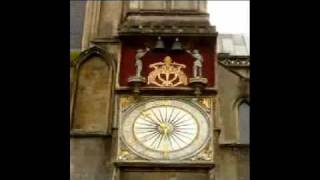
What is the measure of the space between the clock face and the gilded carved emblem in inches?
16.0

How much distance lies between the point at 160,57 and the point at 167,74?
43 centimetres

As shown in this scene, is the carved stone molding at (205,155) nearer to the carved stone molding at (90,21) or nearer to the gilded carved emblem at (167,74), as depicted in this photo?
the gilded carved emblem at (167,74)

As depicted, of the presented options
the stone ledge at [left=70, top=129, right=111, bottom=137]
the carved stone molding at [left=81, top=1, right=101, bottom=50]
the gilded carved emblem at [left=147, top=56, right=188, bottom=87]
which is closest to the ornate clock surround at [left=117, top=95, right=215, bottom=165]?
the gilded carved emblem at [left=147, top=56, right=188, bottom=87]

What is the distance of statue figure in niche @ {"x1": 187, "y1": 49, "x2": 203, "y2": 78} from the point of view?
40.7ft

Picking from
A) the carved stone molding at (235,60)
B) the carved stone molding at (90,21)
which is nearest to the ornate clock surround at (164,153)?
the carved stone molding at (90,21)

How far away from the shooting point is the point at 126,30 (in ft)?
42.3

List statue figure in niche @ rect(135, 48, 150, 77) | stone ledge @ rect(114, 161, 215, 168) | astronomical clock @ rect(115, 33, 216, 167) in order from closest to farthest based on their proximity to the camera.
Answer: stone ledge @ rect(114, 161, 215, 168)
astronomical clock @ rect(115, 33, 216, 167)
statue figure in niche @ rect(135, 48, 150, 77)

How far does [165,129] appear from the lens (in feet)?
38.5

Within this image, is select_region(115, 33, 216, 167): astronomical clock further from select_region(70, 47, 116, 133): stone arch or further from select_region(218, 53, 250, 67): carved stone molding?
select_region(218, 53, 250, 67): carved stone molding

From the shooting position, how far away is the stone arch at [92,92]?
40.7 ft

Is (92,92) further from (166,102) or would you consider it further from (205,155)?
(205,155)
